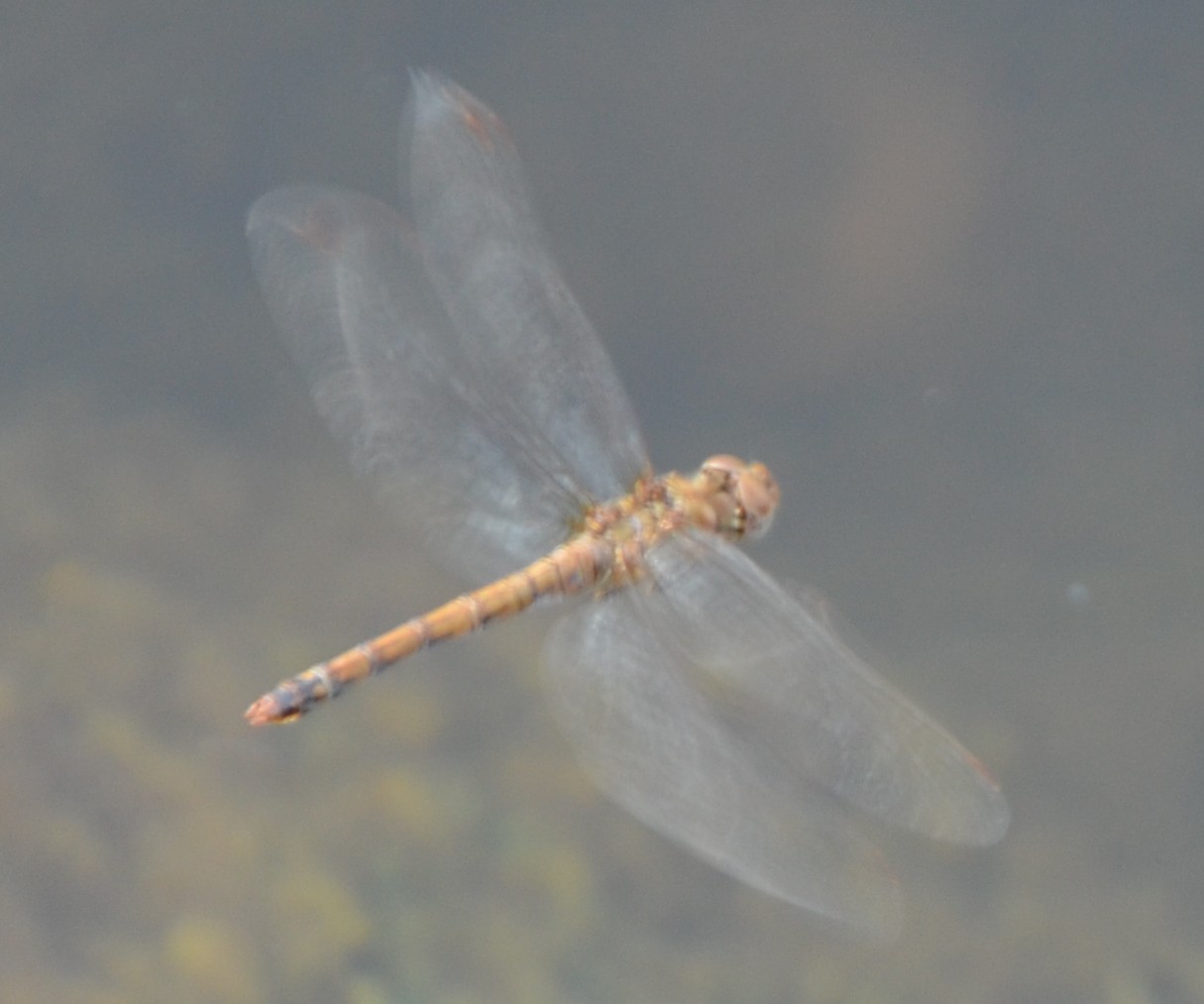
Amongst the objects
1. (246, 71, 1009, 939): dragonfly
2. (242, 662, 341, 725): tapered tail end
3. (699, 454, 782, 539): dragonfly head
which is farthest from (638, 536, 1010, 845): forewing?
(242, 662, 341, 725): tapered tail end

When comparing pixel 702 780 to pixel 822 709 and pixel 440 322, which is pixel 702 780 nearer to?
Result: pixel 822 709

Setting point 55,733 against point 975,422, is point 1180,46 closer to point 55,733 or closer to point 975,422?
point 975,422

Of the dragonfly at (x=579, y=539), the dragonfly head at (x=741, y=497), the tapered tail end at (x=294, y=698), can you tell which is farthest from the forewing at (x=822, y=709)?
the tapered tail end at (x=294, y=698)

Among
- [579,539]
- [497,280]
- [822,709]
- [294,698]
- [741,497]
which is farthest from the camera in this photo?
[741,497]

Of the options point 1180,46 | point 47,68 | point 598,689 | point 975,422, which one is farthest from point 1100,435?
point 47,68

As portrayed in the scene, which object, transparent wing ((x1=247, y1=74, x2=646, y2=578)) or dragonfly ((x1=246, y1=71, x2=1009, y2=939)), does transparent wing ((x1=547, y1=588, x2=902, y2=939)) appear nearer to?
dragonfly ((x1=246, y1=71, x2=1009, y2=939))

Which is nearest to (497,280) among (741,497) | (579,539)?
(579,539)
